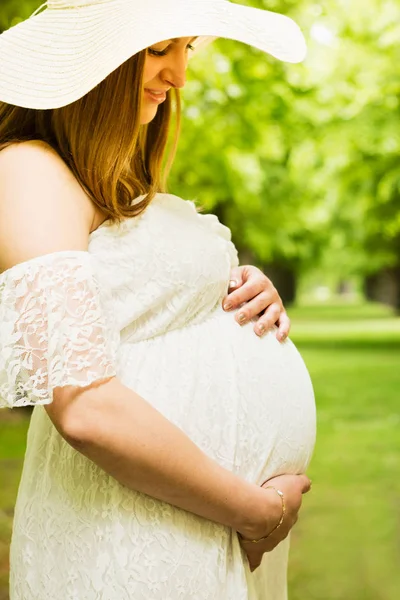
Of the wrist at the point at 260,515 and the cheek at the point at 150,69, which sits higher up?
the cheek at the point at 150,69

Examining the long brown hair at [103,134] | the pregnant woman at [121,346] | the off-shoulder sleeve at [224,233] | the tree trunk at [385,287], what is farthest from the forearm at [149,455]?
the tree trunk at [385,287]

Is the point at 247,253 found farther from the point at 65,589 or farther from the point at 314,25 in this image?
the point at 65,589

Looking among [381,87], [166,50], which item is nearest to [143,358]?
[166,50]

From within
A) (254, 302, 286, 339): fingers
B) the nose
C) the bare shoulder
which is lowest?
(254, 302, 286, 339): fingers

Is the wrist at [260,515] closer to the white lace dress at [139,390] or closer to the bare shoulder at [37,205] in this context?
the white lace dress at [139,390]

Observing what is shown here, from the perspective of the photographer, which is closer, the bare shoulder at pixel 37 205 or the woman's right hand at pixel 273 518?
the bare shoulder at pixel 37 205

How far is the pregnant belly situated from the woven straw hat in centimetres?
50

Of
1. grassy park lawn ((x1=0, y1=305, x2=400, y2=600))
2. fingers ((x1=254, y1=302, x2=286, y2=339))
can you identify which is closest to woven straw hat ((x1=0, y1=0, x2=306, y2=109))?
fingers ((x1=254, y1=302, x2=286, y2=339))

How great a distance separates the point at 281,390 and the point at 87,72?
2.51 ft

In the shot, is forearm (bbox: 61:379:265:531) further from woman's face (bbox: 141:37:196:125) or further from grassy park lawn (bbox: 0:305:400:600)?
grassy park lawn (bbox: 0:305:400:600)

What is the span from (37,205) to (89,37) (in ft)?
1.12

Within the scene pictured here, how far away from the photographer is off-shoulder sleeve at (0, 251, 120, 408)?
4.70 ft

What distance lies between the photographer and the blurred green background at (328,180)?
15.5ft

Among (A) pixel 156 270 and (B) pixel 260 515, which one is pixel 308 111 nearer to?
(A) pixel 156 270
